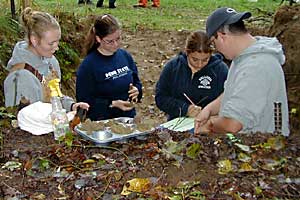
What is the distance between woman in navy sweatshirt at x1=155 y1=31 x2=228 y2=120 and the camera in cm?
485

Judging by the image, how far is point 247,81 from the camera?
11.0ft

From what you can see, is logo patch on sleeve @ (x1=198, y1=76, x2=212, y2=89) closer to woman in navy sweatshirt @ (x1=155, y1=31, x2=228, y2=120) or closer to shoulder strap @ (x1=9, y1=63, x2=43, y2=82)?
woman in navy sweatshirt @ (x1=155, y1=31, x2=228, y2=120)

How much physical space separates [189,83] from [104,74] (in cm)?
75

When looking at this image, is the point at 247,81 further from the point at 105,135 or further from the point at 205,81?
the point at 205,81

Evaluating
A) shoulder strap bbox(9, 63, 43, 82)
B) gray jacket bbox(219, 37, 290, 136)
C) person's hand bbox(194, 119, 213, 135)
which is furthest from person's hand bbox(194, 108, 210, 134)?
shoulder strap bbox(9, 63, 43, 82)

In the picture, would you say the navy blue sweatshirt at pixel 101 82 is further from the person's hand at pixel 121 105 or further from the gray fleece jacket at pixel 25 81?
the gray fleece jacket at pixel 25 81

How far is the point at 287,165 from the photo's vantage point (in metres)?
2.91

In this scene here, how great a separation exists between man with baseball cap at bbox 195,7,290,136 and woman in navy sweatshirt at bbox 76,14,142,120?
58.2 inches

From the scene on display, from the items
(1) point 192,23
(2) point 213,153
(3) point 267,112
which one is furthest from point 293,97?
(1) point 192,23

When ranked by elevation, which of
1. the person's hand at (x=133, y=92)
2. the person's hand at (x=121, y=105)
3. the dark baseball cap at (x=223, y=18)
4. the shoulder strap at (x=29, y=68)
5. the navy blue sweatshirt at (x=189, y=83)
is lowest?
the person's hand at (x=121, y=105)

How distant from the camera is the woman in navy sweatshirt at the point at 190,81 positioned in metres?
4.85

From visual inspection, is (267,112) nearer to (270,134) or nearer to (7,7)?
(270,134)

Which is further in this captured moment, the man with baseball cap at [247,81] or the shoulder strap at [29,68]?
the shoulder strap at [29,68]

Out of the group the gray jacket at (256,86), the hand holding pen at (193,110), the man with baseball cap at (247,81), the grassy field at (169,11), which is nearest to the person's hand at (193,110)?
the hand holding pen at (193,110)
